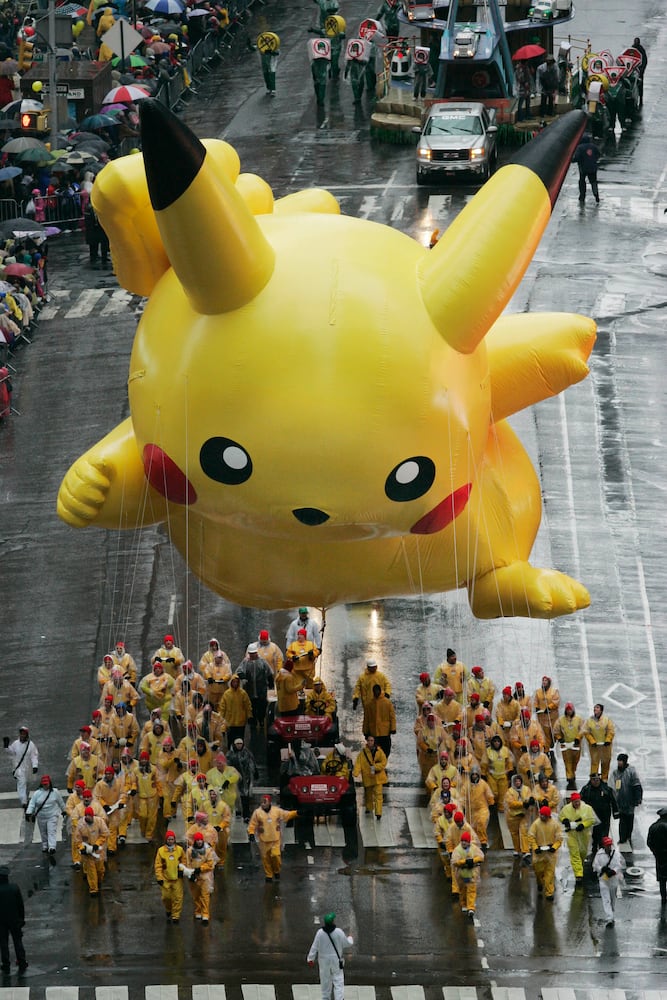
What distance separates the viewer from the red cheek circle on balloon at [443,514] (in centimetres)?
2412

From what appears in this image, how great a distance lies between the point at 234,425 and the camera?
76.7 ft

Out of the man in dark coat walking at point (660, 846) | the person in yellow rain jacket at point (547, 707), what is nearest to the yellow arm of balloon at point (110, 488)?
the man in dark coat walking at point (660, 846)

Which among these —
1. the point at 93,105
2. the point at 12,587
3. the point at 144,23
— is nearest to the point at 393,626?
the point at 12,587

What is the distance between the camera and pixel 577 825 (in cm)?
2736

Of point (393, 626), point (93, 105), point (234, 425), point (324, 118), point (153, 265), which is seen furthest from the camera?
point (324, 118)

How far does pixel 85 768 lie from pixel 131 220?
7.45m

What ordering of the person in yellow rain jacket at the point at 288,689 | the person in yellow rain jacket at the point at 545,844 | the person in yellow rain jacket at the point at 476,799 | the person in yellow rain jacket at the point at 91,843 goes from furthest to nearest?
the person in yellow rain jacket at the point at 288,689 → the person in yellow rain jacket at the point at 476,799 → the person in yellow rain jacket at the point at 91,843 → the person in yellow rain jacket at the point at 545,844

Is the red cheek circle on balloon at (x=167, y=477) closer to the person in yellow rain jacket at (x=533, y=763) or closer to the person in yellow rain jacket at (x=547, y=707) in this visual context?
the person in yellow rain jacket at (x=533, y=763)

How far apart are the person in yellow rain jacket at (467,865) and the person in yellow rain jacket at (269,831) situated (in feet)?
6.68

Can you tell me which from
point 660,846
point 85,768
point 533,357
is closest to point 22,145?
point 85,768

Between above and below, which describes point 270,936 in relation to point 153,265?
below

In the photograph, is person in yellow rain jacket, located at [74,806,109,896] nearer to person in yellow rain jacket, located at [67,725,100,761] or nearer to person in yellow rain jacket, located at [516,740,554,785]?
person in yellow rain jacket, located at [67,725,100,761]

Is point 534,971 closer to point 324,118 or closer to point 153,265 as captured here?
point 153,265

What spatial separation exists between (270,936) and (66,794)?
4136 millimetres
